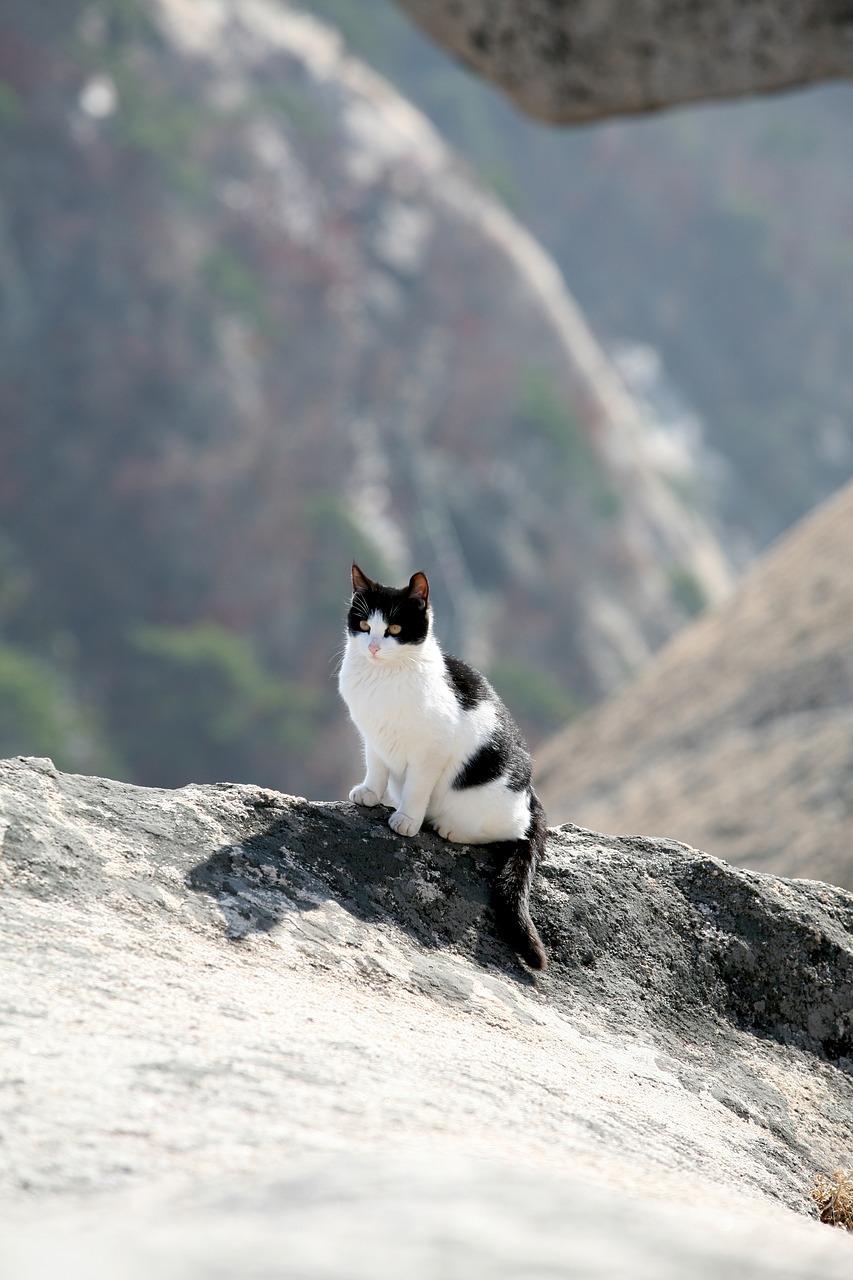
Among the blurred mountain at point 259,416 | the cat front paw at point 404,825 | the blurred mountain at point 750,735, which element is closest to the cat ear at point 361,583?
the cat front paw at point 404,825

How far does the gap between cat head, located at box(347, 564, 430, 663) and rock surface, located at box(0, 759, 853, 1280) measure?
505 millimetres

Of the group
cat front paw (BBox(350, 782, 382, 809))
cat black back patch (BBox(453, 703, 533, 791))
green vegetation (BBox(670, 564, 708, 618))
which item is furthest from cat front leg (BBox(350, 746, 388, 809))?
green vegetation (BBox(670, 564, 708, 618))

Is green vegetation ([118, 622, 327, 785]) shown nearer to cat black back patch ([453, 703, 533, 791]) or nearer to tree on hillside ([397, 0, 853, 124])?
cat black back patch ([453, 703, 533, 791])

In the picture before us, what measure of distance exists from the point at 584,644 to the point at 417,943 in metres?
35.8

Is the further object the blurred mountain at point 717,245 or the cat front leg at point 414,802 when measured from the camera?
the blurred mountain at point 717,245

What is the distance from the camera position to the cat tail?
Answer: 3.51 meters

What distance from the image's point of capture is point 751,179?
65.1 m

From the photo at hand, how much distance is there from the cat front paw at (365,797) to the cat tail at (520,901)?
A: 0.46 metres

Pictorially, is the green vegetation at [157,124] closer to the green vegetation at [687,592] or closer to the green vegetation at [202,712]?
the green vegetation at [202,712]

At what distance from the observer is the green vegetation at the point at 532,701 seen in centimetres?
3606

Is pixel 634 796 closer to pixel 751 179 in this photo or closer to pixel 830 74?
pixel 830 74

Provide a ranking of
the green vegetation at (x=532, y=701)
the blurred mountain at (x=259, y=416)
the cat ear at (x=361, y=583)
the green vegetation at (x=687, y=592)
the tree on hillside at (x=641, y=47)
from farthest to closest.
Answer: the green vegetation at (x=687, y=592)
the green vegetation at (x=532, y=701)
the blurred mountain at (x=259, y=416)
the cat ear at (x=361, y=583)
the tree on hillside at (x=641, y=47)

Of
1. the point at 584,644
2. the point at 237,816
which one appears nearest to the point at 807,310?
the point at 584,644

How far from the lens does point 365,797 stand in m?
3.91
